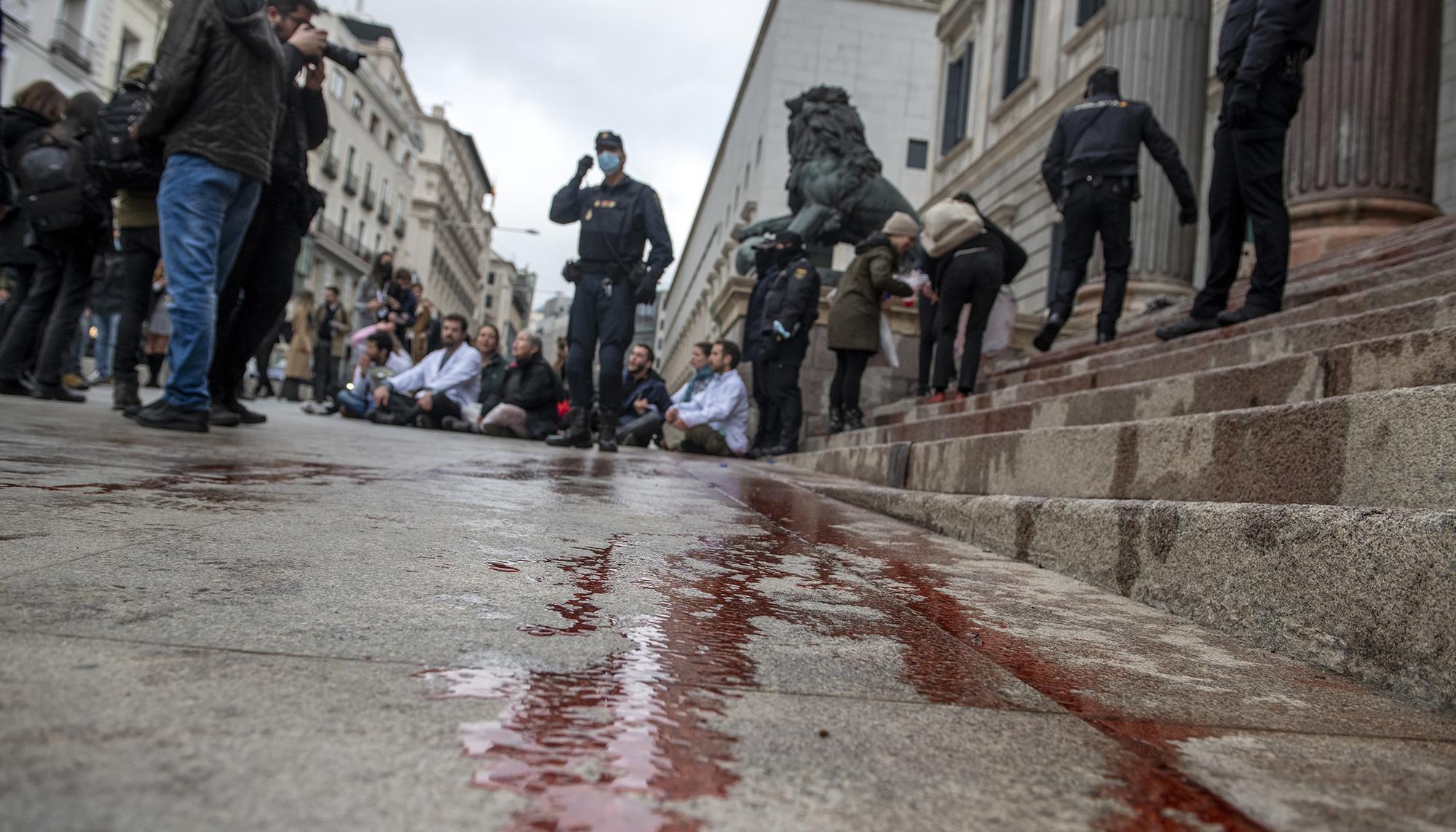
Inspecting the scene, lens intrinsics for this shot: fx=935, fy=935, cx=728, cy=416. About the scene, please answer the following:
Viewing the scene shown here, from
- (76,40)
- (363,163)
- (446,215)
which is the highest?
(446,215)

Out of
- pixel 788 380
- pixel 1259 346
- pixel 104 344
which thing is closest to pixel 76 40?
pixel 104 344

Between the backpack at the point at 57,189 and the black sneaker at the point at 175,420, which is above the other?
the backpack at the point at 57,189

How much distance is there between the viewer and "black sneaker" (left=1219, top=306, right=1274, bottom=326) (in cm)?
425

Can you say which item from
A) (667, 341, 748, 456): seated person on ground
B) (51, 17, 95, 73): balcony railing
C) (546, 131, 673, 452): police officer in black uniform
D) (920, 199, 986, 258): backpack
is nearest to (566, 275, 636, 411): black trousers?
(546, 131, 673, 452): police officer in black uniform

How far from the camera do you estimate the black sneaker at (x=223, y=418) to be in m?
4.34

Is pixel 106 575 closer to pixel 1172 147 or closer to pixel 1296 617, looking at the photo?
pixel 1296 617

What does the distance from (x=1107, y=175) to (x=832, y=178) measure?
3826 millimetres

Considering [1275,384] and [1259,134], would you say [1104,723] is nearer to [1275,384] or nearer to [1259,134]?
[1275,384]

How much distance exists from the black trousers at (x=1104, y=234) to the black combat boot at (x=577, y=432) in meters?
3.44

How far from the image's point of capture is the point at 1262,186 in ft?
13.8

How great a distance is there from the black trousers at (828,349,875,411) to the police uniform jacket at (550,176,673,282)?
6.29 ft

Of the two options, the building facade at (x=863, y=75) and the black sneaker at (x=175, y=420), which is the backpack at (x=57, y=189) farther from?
the building facade at (x=863, y=75)

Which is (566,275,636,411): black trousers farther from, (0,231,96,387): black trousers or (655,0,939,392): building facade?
(655,0,939,392): building facade

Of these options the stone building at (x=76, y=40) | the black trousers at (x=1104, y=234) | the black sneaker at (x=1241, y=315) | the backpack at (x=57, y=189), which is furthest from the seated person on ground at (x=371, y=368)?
the stone building at (x=76, y=40)
